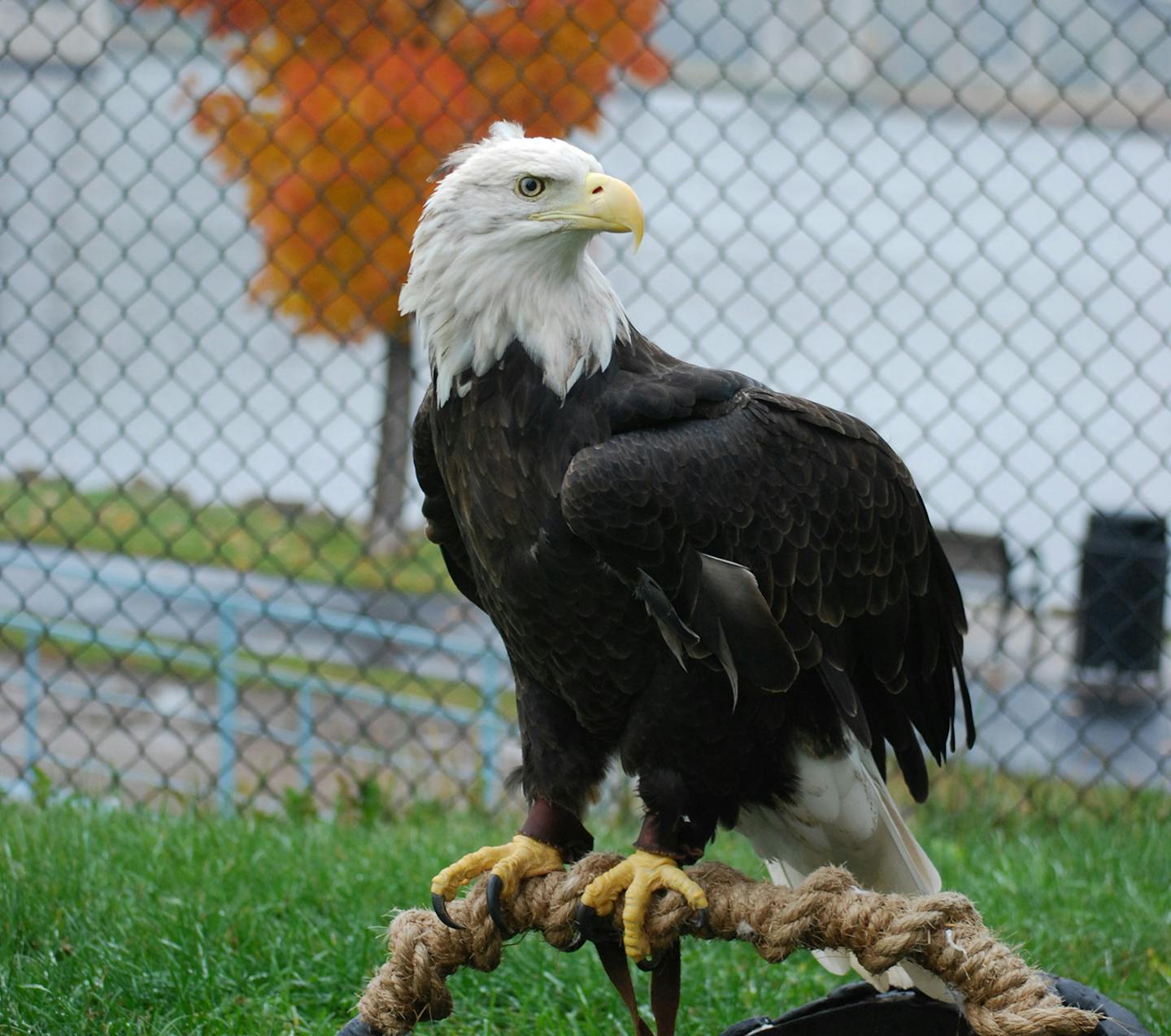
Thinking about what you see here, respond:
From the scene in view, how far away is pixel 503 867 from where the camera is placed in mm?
2262

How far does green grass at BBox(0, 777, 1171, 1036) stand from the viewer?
2568 millimetres

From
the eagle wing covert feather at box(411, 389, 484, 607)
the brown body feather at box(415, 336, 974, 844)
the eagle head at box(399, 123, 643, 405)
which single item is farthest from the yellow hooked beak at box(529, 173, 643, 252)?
the eagle wing covert feather at box(411, 389, 484, 607)

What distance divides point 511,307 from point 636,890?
1.02 m

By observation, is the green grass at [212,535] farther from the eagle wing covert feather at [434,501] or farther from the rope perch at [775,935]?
the rope perch at [775,935]

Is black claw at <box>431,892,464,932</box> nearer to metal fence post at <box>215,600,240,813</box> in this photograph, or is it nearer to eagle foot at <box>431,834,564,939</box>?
eagle foot at <box>431,834,564,939</box>

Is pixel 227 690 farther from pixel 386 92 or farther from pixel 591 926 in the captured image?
pixel 591 926

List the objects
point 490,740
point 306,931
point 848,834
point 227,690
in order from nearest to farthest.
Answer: point 848,834, point 306,931, point 490,740, point 227,690

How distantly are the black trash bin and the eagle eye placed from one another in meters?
3.64

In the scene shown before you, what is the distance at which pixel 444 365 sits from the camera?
2.37m

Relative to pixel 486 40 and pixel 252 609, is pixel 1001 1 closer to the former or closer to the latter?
pixel 486 40

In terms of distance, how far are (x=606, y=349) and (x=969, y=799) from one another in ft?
8.75

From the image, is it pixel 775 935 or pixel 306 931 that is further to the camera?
pixel 306 931

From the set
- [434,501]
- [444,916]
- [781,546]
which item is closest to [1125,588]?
[781,546]

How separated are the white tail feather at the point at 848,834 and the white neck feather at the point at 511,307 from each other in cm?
85
